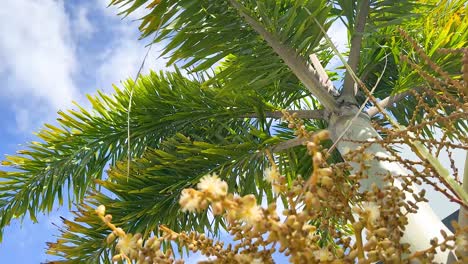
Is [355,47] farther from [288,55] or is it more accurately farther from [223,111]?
[223,111]

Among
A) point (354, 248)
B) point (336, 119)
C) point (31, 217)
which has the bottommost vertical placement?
point (354, 248)

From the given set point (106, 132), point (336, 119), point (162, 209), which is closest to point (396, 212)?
point (336, 119)

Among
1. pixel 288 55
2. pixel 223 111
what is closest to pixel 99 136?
pixel 223 111

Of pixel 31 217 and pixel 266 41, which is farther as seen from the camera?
pixel 31 217

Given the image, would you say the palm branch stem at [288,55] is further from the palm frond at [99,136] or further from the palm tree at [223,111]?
the palm frond at [99,136]

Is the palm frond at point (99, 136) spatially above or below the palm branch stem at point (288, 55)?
above

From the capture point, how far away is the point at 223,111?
3.72m

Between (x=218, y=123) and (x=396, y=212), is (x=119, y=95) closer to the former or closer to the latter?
(x=218, y=123)

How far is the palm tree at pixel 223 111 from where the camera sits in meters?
2.70

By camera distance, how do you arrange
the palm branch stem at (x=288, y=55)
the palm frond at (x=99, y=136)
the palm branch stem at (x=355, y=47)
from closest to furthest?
the palm branch stem at (x=288, y=55)
the palm branch stem at (x=355, y=47)
the palm frond at (x=99, y=136)

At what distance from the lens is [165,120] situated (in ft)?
12.8

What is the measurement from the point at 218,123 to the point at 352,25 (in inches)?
56.7

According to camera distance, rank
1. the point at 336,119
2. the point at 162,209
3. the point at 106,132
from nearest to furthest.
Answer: the point at 336,119 → the point at 162,209 → the point at 106,132

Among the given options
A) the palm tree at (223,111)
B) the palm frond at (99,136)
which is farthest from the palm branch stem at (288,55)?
the palm frond at (99,136)
